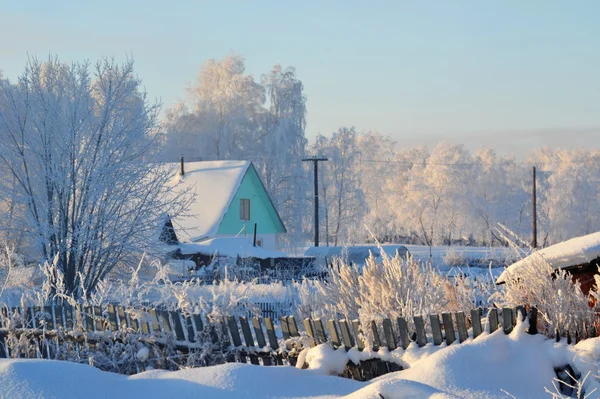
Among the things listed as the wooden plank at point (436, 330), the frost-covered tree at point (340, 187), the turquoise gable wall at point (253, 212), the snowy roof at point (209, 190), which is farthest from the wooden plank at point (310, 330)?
the frost-covered tree at point (340, 187)

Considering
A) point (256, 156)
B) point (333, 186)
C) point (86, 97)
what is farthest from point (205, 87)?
point (86, 97)

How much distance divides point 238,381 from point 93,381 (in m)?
1.14

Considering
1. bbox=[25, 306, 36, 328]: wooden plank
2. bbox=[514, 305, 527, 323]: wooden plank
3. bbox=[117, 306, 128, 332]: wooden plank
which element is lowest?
bbox=[25, 306, 36, 328]: wooden plank

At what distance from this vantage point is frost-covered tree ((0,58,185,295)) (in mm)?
17656

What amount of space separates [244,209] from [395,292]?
33.6 metres

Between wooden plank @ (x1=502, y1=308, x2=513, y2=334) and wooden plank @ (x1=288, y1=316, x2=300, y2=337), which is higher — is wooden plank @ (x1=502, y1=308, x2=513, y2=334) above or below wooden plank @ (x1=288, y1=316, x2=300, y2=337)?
above

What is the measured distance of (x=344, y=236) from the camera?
63938 mm

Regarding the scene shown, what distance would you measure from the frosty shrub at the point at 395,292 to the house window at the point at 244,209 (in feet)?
107

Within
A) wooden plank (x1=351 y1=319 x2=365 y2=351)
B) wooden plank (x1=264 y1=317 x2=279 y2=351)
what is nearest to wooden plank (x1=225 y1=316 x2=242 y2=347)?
wooden plank (x1=264 y1=317 x2=279 y2=351)

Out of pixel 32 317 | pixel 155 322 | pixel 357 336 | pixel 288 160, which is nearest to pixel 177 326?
pixel 155 322

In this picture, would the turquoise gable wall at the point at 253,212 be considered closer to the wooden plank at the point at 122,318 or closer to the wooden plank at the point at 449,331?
the wooden plank at the point at 122,318

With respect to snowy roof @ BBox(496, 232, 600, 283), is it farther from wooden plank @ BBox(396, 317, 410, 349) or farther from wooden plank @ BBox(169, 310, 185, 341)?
wooden plank @ BBox(169, 310, 185, 341)

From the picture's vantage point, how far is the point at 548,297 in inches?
271

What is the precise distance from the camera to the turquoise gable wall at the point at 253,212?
39.4 meters
